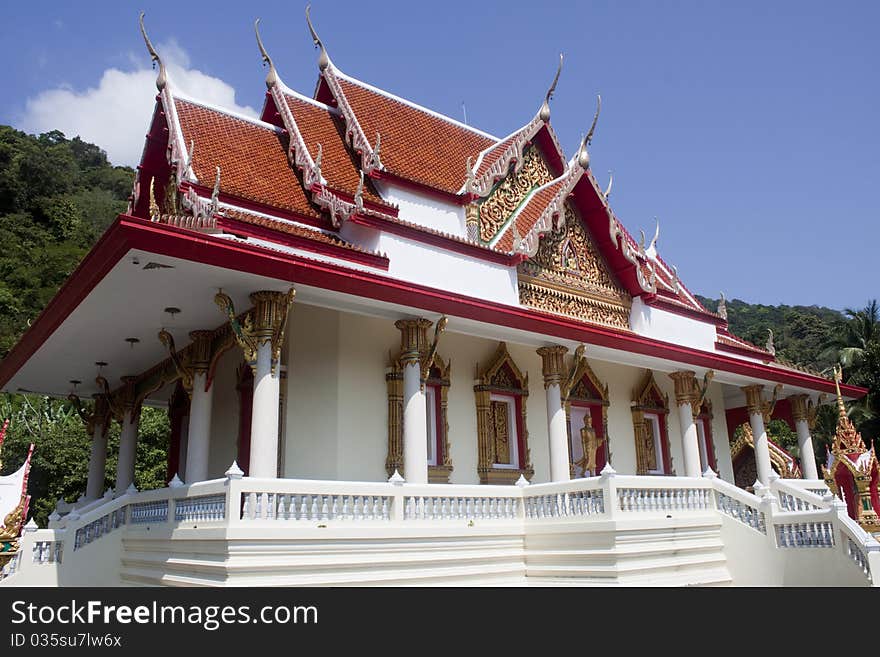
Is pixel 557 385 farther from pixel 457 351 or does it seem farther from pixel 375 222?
pixel 375 222

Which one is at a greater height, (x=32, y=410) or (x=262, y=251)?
(x=32, y=410)

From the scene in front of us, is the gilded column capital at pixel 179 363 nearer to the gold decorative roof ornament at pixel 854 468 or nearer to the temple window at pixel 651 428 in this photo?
the temple window at pixel 651 428

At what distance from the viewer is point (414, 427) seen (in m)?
8.99

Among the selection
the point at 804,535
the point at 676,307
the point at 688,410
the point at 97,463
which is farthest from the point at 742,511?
the point at 97,463

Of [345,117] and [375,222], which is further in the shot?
[345,117]

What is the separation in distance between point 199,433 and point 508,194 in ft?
21.4

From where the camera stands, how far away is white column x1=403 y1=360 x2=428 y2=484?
8.83 metres

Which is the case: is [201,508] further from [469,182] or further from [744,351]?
[744,351]

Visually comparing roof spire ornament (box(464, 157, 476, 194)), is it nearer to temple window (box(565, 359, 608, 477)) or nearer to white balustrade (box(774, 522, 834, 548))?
temple window (box(565, 359, 608, 477))

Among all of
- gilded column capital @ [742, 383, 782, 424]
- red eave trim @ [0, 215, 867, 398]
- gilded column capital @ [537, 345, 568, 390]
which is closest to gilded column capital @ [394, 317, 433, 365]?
red eave trim @ [0, 215, 867, 398]

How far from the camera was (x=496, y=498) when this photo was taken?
8.68 meters

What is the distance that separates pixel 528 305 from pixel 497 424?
185cm

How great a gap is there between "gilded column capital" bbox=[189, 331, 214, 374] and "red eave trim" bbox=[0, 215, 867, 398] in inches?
60.2

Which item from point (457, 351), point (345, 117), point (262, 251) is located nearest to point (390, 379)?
point (457, 351)
